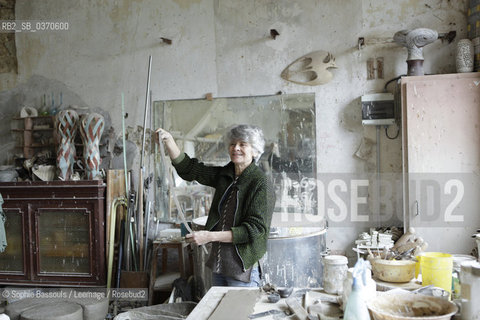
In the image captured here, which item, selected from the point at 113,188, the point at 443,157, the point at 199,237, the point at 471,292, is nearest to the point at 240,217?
the point at 199,237

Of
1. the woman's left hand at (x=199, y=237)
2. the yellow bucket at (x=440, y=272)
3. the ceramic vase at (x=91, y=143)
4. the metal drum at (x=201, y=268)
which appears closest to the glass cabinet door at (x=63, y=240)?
the ceramic vase at (x=91, y=143)

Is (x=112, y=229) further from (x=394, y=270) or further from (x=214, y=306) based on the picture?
(x=394, y=270)

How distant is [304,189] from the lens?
177 inches

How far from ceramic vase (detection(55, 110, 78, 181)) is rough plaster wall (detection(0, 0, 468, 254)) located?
1.19 feet

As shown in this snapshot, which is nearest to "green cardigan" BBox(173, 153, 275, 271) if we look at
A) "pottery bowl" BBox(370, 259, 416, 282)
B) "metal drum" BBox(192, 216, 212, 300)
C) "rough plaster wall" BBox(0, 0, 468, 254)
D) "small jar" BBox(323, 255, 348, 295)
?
"small jar" BBox(323, 255, 348, 295)

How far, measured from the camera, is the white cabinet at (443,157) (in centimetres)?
377

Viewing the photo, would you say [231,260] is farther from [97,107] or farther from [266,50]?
[97,107]

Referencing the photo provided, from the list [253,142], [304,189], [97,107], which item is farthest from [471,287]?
[97,107]

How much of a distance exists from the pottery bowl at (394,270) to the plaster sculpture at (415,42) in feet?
7.88

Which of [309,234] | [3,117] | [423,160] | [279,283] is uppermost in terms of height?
[3,117]

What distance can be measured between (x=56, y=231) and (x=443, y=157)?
3.64 meters

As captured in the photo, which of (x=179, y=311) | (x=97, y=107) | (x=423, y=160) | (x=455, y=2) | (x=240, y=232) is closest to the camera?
(x=240, y=232)

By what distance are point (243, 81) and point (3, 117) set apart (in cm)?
275

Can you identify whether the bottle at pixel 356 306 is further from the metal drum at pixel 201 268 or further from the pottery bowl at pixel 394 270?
the metal drum at pixel 201 268
